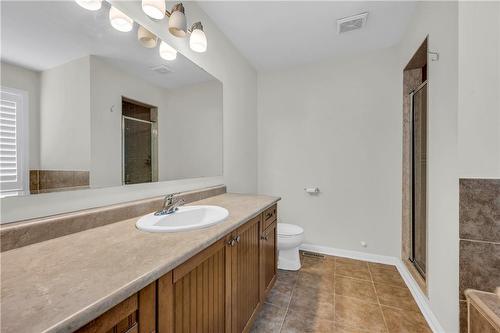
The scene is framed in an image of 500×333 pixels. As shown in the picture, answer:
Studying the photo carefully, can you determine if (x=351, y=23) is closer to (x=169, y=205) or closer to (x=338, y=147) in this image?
(x=338, y=147)

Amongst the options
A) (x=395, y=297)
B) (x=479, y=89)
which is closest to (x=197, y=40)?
(x=479, y=89)

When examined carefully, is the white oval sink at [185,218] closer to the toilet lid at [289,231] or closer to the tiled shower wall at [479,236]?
the toilet lid at [289,231]

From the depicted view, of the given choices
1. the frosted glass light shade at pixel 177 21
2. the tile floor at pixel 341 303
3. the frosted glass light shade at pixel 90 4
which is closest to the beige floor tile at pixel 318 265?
the tile floor at pixel 341 303

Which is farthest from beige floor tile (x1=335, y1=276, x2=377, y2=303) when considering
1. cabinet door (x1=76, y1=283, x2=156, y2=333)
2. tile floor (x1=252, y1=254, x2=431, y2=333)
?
cabinet door (x1=76, y1=283, x2=156, y2=333)

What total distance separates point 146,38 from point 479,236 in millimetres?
2146

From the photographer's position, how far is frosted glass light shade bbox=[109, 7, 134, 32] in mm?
1063

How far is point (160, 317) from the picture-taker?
649mm

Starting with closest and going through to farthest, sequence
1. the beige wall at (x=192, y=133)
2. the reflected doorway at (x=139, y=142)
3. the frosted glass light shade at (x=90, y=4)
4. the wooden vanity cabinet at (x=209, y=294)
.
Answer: the wooden vanity cabinet at (x=209, y=294) → the frosted glass light shade at (x=90, y=4) → the reflected doorway at (x=139, y=142) → the beige wall at (x=192, y=133)

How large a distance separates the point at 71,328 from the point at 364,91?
279 centimetres

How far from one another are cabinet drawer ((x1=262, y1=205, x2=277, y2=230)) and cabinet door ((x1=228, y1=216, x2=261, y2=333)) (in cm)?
11

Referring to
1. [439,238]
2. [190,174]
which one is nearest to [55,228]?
[190,174]

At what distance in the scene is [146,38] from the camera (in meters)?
1.27

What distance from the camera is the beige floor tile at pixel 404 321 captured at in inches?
55.2

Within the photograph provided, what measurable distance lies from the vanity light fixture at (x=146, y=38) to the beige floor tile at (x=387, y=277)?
266 cm
